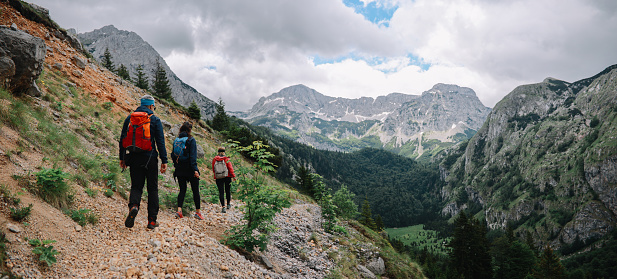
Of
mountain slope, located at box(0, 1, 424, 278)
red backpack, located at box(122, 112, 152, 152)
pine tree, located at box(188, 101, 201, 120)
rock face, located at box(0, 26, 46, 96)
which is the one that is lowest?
mountain slope, located at box(0, 1, 424, 278)

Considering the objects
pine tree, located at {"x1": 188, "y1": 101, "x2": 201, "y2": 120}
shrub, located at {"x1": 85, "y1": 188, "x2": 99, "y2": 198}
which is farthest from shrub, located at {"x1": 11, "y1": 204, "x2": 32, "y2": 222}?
pine tree, located at {"x1": 188, "y1": 101, "x2": 201, "y2": 120}

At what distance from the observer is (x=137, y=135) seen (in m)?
7.36

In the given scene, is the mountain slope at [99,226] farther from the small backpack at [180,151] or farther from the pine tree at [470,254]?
the pine tree at [470,254]

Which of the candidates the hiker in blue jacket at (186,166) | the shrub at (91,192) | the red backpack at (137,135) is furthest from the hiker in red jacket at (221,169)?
the red backpack at (137,135)

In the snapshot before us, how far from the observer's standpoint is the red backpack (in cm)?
734

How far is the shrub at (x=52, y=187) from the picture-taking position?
653 centimetres

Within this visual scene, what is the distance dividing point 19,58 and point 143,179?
29.6ft

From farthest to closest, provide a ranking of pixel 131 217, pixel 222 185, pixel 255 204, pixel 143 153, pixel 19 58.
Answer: pixel 222 185 < pixel 19 58 < pixel 255 204 < pixel 143 153 < pixel 131 217

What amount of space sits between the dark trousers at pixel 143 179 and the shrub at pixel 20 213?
217 cm

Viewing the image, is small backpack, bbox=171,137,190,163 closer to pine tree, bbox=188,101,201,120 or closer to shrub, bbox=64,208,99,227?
shrub, bbox=64,208,99,227

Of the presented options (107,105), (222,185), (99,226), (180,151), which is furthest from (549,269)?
(107,105)

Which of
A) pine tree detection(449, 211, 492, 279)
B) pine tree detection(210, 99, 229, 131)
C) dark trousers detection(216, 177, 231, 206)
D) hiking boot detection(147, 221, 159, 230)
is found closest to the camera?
hiking boot detection(147, 221, 159, 230)

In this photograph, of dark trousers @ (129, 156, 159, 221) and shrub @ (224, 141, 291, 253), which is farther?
shrub @ (224, 141, 291, 253)

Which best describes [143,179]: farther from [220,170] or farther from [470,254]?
[470,254]
